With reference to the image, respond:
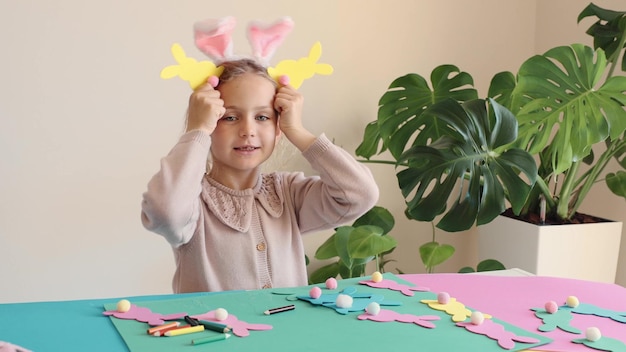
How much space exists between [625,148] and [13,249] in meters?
1.81

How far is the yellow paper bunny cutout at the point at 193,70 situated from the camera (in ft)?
4.04

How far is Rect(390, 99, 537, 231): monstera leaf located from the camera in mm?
1675

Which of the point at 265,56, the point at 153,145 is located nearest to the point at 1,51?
the point at 153,145

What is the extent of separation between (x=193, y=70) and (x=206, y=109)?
82 mm

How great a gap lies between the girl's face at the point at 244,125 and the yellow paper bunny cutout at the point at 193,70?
33 mm

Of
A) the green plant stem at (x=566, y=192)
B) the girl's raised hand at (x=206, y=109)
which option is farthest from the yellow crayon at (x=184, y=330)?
the green plant stem at (x=566, y=192)

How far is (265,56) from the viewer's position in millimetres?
1369

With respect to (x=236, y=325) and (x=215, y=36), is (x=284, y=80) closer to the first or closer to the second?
(x=215, y=36)

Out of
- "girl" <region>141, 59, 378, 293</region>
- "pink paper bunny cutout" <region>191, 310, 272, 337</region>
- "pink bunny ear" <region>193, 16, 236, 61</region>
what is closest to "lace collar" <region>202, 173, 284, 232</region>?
"girl" <region>141, 59, 378, 293</region>

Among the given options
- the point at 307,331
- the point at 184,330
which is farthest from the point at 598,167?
the point at 184,330

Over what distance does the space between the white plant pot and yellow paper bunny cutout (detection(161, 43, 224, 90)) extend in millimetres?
1220

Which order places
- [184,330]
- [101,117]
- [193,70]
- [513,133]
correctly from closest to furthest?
[184,330] < [193,70] < [513,133] < [101,117]

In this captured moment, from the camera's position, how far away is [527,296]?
1.16 meters

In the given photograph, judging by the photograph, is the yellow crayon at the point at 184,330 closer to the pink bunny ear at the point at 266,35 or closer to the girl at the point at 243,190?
the girl at the point at 243,190
